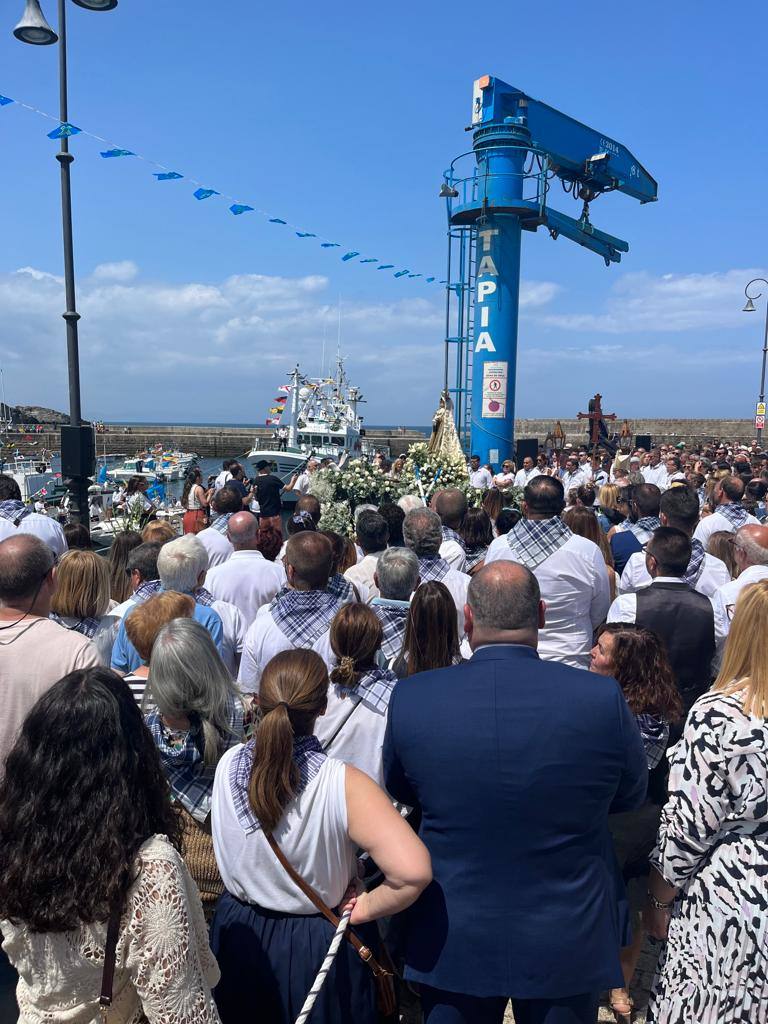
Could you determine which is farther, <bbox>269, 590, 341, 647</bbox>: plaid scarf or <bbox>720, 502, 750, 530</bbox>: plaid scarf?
<bbox>720, 502, 750, 530</bbox>: plaid scarf

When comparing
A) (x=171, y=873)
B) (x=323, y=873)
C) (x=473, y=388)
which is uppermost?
(x=473, y=388)

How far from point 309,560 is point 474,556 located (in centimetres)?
221

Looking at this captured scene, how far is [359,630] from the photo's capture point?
2.80m

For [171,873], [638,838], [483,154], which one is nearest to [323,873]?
[171,873]

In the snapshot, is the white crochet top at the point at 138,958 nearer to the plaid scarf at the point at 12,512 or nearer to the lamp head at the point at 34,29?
the plaid scarf at the point at 12,512

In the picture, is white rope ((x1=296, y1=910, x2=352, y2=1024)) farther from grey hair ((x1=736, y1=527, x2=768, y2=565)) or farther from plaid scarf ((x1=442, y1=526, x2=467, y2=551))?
plaid scarf ((x1=442, y1=526, x2=467, y2=551))

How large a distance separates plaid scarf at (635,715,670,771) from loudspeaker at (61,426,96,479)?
636 centimetres

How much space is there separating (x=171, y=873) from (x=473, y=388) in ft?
58.5

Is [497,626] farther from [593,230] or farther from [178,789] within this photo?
[593,230]

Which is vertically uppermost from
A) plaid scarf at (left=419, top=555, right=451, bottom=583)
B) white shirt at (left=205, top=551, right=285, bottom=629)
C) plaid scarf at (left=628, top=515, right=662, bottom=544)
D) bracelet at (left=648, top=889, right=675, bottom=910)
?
plaid scarf at (left=628, top=515, right=662, bottom=544)

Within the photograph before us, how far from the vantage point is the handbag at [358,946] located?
2.02 m

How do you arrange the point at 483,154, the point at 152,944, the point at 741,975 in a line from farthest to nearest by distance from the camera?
the point at 483,154 < the point at 741,975 < the point at 152,944

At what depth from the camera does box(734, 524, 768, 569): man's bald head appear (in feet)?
14.1

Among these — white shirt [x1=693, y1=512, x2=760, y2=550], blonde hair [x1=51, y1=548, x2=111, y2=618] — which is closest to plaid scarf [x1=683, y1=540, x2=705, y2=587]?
white shirt [x1=693, y1=512, x2=760, y2=550]
